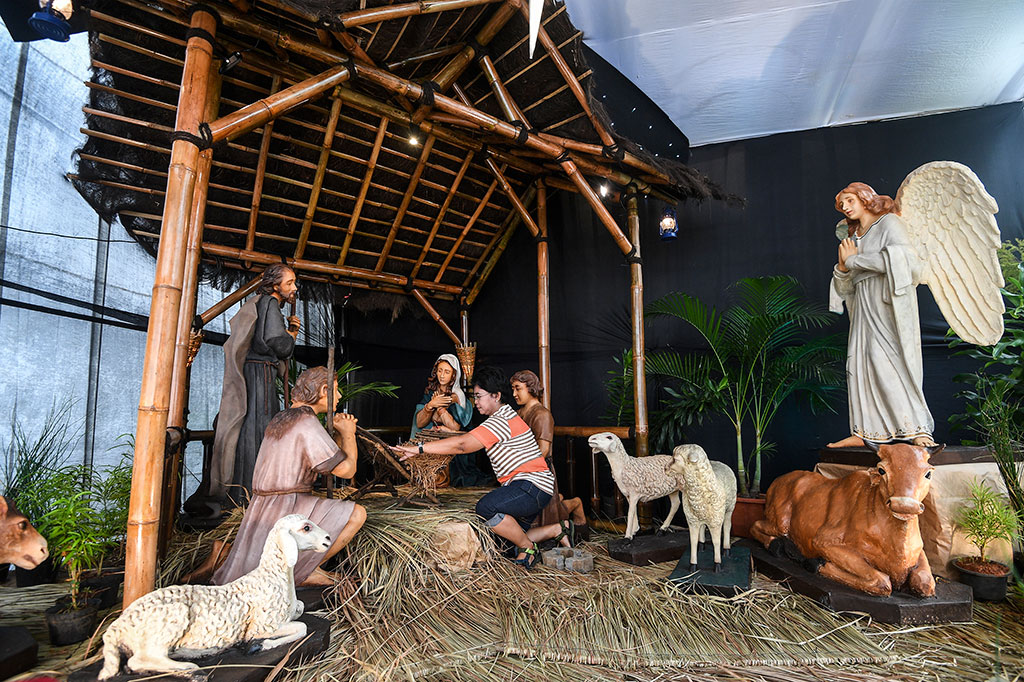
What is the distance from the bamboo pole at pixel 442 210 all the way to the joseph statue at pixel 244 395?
270 cm

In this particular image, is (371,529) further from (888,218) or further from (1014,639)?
(888,218)

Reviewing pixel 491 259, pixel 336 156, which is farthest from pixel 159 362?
pixel 491 259

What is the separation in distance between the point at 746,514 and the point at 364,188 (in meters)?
4.77

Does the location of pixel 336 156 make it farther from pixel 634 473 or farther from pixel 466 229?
pixel 634 473

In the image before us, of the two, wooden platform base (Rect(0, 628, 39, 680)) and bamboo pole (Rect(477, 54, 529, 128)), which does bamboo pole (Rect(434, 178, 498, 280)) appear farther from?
wooden platform base (Rect(0, 628, 39, 680))

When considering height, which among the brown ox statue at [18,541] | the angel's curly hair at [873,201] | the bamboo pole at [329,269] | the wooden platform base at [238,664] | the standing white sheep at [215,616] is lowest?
the wooden platform base at [238,664]

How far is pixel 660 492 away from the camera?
164 inches

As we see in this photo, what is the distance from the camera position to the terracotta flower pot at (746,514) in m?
4.47

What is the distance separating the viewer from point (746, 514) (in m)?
4.51

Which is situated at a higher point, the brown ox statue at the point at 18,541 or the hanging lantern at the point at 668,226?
the hanging lantern at the point at 668,226

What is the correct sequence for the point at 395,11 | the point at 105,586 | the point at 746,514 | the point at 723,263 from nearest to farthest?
the point at 105,586 → the point at 395,11 → the point at 746,514 → the point at 723,263

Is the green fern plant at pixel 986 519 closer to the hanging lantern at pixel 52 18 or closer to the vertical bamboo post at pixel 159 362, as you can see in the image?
the vertical bamboo post at pixel 159 362

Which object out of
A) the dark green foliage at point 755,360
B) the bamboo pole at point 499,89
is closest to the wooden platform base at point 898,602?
the dark green foliage at point 755,360

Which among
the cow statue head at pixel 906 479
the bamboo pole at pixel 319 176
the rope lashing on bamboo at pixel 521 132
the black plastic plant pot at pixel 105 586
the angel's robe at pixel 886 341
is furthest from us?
the bamboo pole at pixel 319 176
